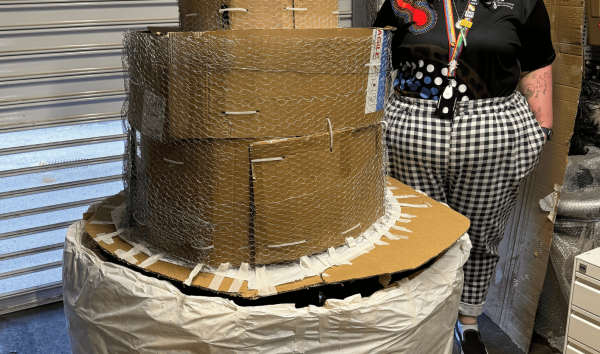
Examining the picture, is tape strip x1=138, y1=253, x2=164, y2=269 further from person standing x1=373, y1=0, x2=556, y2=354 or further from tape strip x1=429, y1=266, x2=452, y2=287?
person standing x1=373, y1=0, x2=556, y2=354

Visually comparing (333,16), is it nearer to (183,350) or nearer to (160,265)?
(160,265)

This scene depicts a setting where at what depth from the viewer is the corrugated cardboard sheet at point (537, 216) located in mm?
1914

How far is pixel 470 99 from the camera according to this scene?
5.72 ft

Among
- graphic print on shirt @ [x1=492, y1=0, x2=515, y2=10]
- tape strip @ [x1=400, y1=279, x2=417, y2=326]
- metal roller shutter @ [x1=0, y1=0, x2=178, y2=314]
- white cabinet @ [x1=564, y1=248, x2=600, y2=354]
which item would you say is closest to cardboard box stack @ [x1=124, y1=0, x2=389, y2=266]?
tape strip @ [x1=400, y1=279, x2=417, y2=326]

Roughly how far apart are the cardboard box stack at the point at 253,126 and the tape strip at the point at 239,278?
2cm

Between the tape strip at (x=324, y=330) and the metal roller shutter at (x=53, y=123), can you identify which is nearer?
the tape strip at (x=324, y=330)

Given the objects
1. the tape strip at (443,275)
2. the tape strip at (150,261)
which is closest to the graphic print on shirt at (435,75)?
the tape strip at (443,275)

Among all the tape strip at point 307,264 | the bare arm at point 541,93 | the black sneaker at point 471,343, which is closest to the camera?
the tape strip at point 307,264

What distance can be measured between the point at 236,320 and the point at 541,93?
1431mm

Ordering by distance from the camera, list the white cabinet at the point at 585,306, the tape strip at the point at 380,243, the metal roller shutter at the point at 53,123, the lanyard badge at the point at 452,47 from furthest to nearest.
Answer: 1. the metal roller shutter at the point at 53,123
2. the lanyard badge at the point at 452,47
3. the white cabinet at the point at 585,306
4. the tape strip at the point at 380,243

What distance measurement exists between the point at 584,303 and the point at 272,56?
4.06 feet

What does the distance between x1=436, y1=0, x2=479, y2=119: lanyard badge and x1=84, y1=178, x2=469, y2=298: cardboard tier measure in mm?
350

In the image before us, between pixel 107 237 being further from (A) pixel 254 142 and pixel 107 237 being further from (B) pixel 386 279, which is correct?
(B) pixel 386 279

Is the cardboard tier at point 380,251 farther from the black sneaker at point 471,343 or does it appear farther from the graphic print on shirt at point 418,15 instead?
the black sneaker at point 471,343
